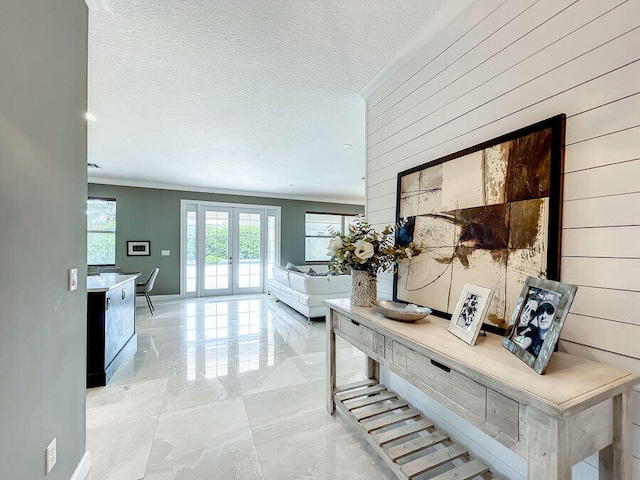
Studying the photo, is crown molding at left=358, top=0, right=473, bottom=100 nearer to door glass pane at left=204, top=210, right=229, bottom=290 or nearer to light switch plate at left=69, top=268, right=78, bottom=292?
light switch plate at left=69, top=268, right=78, bottom=292

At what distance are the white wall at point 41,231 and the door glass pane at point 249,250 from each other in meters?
5.54

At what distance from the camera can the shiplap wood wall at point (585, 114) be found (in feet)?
3.23

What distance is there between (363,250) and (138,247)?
6.05 meters

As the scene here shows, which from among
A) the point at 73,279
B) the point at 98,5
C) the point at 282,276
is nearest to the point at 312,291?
the point at 282,276

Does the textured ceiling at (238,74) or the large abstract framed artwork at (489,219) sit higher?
the textured ceiling at (238,74)

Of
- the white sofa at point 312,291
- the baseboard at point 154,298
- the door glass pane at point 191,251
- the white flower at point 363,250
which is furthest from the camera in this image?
the door glass pane at point 191,251

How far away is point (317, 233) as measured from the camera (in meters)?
8.06

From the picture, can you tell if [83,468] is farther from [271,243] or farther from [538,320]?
[271,243]

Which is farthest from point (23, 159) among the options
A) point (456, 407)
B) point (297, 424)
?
point (297, 424)

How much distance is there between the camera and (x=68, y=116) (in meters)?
1.39

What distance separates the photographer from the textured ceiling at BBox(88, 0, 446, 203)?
1.69 meters

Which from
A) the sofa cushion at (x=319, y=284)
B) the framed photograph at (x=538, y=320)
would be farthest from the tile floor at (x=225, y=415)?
the framed photograph at (x=538, y=320)

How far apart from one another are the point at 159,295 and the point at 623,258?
23.4 ft

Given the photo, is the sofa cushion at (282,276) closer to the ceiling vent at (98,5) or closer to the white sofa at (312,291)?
the white sofa at (312,291)
